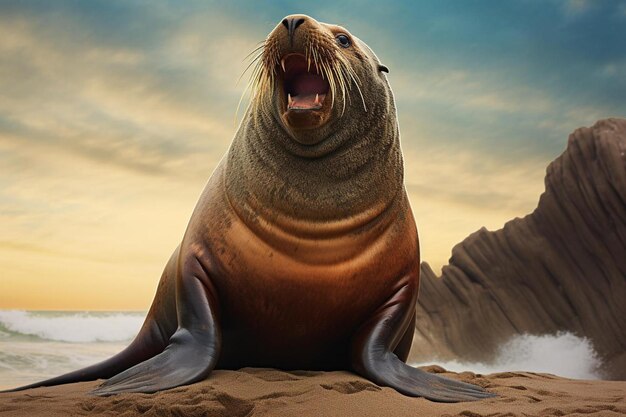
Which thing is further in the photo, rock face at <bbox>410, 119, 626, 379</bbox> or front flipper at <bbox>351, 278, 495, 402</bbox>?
rock face at <bbox>410, 119, 626, 379</bbox>

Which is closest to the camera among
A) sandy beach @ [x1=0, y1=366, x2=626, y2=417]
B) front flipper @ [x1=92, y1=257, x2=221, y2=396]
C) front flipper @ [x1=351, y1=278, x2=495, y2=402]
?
sandy beach @ [x1=0, y1=366, x2=626, y2=417]

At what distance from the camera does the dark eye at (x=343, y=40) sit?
442 centimetres

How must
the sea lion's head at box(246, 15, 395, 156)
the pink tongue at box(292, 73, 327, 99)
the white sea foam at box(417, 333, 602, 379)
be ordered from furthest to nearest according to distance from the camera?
the white sea foam at box(417, 333, 602, 379)
the pink tongue at box(292, 73, 327, 99)
the sea lion's head at box(246, 15, 395, 156)

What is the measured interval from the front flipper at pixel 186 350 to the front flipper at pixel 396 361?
0.89 metres

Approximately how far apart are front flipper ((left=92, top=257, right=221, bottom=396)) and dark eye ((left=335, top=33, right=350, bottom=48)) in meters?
1.68

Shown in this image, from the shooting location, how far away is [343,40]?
14.6ft

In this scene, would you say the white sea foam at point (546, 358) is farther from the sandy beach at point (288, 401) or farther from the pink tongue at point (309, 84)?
the pink tongue at point (309, 84)

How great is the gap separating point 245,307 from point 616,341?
9.41m

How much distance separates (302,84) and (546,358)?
380 inches

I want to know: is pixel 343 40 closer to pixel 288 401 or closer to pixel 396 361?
pixel 396 361

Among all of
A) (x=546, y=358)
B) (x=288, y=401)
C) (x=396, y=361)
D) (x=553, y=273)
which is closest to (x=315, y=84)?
(x=396, y=361)

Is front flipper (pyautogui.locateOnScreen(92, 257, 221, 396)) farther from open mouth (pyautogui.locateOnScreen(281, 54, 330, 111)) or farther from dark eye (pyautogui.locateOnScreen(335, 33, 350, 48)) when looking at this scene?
dark eye (pyautogui.locateOnScreen(335, 33, 350, 48))

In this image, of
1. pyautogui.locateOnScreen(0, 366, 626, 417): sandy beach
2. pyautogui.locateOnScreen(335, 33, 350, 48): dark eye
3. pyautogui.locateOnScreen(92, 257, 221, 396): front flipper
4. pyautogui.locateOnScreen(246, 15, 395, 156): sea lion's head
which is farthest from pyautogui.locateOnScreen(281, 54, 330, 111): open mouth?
pyautogui.locateOnScreen(0, 366, 626, 417): sandy beach

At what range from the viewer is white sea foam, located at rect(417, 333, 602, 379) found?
1181 centimetres
